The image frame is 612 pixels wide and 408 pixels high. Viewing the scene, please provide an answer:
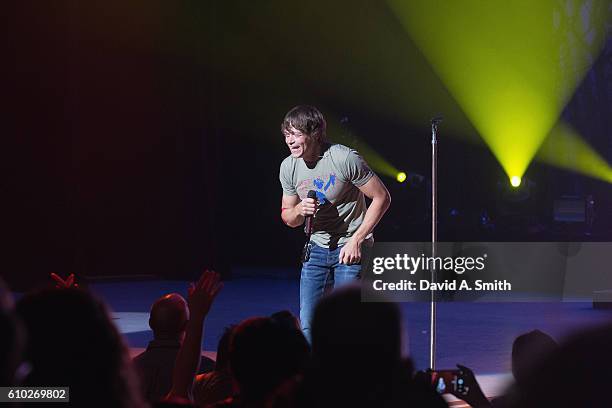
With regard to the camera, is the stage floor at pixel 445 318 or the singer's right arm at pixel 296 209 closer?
the singer's right arm at pixel 296 209

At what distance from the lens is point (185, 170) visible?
44.1 feet

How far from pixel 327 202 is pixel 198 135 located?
8.46 m

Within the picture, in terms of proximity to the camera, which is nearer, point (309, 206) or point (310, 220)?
point (309, 206)

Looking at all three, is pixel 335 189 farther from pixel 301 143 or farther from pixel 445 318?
pixel 445 318

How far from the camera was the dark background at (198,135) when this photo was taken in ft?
38.2

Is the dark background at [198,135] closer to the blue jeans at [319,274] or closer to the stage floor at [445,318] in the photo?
the stage floor at [445,318]

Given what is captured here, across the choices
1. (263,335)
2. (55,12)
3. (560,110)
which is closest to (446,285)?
(560,110)

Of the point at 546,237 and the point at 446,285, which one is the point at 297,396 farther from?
the point at 546,237

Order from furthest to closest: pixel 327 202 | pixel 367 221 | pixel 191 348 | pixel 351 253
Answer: pixel 327 202 < pixel 367 221 < pixel 351 253 < pixel 191 348

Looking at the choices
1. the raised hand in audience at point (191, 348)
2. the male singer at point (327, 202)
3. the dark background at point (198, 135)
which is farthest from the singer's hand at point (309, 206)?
the dark background at point (198, 135)

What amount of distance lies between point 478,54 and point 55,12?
6355 millimetres

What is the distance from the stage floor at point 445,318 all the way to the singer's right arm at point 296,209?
1.28m

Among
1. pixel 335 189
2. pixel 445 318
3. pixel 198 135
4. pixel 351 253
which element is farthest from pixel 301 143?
pixel 198 135

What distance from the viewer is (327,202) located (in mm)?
5215
